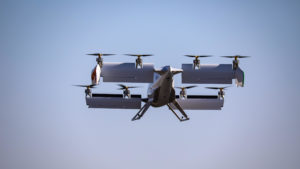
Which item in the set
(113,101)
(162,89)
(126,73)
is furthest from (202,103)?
(162,89)

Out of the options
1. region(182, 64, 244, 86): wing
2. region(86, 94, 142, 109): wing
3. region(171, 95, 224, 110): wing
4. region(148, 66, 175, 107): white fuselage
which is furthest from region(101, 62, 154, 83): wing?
region(171, 95, 224, 110): wing

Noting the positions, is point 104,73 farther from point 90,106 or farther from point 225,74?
point 225,74

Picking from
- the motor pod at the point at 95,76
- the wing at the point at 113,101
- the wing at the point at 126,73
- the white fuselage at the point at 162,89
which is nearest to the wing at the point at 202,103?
the wing at the point at 113,101

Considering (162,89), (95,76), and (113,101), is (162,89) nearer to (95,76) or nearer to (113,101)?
(95,76)

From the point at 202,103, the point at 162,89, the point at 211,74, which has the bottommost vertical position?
the point at 202,103

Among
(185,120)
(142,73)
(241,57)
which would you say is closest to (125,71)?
(142,73)
